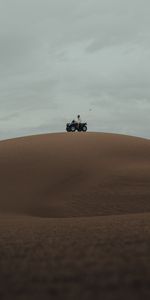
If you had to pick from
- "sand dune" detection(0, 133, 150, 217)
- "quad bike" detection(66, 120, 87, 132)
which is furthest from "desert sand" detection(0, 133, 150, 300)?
"quad bike" detection(66, 120, 87, 132)

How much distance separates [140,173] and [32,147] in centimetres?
583

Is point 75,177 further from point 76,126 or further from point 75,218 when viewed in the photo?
point 76,126

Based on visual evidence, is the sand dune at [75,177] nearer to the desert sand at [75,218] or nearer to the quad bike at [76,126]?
the desert sand at [75,218]

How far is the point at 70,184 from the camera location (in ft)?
53.7

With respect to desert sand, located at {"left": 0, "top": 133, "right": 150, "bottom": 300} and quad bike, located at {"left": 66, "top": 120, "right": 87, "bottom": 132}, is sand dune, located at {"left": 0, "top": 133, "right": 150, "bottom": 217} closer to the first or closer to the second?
desert sand, located at {"left": 0, "top": 133, "right": 150, "bottom": 300}

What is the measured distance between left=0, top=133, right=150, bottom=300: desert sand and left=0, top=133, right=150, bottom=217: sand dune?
3 centimetres

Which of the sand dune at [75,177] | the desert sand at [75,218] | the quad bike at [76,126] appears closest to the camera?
the desert sand at [75,218]

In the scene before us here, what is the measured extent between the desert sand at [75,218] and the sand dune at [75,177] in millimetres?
31

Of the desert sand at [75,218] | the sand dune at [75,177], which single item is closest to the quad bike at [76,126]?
the desert sand at [75,218]

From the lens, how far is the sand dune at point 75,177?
13.9m

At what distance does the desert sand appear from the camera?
163 inches

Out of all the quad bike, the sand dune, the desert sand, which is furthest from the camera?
the quad bike

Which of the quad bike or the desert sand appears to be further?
the quad bike

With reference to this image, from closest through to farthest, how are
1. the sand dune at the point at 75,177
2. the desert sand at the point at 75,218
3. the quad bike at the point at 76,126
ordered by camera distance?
the desert sand at the point at 75,218
the sand dune at the point at 75,177
the quad bike at the point at 76,126
